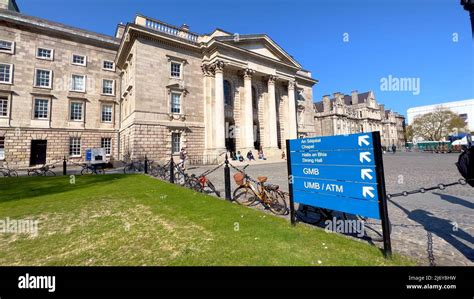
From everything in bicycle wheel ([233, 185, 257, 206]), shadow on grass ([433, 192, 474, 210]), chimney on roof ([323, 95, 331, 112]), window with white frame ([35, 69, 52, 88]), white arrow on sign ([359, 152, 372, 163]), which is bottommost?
shadow on grass ([433, 192, 474, 210])

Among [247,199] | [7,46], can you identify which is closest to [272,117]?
[247,199]

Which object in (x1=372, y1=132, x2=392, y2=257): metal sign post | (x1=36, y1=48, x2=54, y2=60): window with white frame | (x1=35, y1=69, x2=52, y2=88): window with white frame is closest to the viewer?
(x1=372, y1=132, x2=392, y2=257): metal sign post

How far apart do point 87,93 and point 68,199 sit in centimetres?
2476

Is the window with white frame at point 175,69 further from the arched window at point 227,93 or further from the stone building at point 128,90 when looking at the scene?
the arched window at point 227,93

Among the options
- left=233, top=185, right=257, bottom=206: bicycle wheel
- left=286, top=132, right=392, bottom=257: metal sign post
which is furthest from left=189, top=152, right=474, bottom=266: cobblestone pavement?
left=233, top=185, right=257, bottom=206: bicycle wheel

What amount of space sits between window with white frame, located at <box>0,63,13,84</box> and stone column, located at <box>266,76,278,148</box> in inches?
1179

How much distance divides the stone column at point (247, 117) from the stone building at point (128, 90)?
0.13 meters

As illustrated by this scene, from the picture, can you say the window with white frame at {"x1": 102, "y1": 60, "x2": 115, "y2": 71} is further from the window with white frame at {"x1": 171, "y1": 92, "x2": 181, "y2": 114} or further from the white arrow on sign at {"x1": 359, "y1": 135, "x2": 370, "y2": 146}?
the white arrow on sign at {"x1": 359, "y1": 135, "x2": 370, "y2": 146}

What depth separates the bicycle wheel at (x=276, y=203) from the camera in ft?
20.5

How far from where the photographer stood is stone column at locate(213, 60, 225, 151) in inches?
1023

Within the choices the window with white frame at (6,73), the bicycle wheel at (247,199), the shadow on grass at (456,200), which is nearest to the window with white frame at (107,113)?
the window with white frame at (6,73)

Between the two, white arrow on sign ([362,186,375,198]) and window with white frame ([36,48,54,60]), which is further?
window with white frame ([36,48,54,60])
